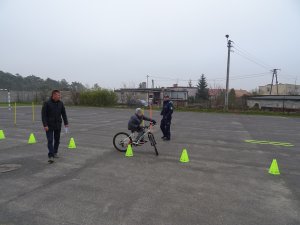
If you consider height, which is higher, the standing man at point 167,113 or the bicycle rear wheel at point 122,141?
the standing man at point 167,113

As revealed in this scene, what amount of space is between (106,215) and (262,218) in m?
2.43

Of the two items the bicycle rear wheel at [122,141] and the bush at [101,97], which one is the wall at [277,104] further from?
the bicycle rear wheel at [122,141]

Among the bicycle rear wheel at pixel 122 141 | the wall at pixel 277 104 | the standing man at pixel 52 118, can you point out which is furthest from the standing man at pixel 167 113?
the wall at pixel 277 104

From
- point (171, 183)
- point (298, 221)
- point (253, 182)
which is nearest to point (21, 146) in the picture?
point (171, 183)

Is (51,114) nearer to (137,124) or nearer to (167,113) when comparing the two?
(137,124)

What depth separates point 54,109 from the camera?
6867 millimetres

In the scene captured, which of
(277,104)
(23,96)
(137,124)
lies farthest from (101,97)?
(137,124)

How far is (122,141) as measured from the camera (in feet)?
26.3

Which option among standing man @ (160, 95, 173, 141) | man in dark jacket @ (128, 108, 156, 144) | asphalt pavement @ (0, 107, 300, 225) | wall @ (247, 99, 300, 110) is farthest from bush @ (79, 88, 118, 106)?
man in dark jacket @ (128, 108, 156, 144)

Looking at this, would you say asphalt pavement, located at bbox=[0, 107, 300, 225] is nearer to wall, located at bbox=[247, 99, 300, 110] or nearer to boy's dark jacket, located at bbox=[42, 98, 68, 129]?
boy's dark jacket, located at bbox=[42, 98, 68, 129]

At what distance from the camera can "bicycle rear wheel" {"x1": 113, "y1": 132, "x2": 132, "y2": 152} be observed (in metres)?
7.99

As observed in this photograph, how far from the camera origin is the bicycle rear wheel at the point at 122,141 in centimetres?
799

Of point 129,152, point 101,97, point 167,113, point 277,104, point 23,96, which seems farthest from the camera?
point 23,96

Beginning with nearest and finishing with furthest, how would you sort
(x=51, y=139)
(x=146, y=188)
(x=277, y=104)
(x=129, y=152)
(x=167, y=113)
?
(x=146, y=188) < (x=51, y=139) < (x=129, y=152) < (x=167, y=113) < (x=277, y=104)
